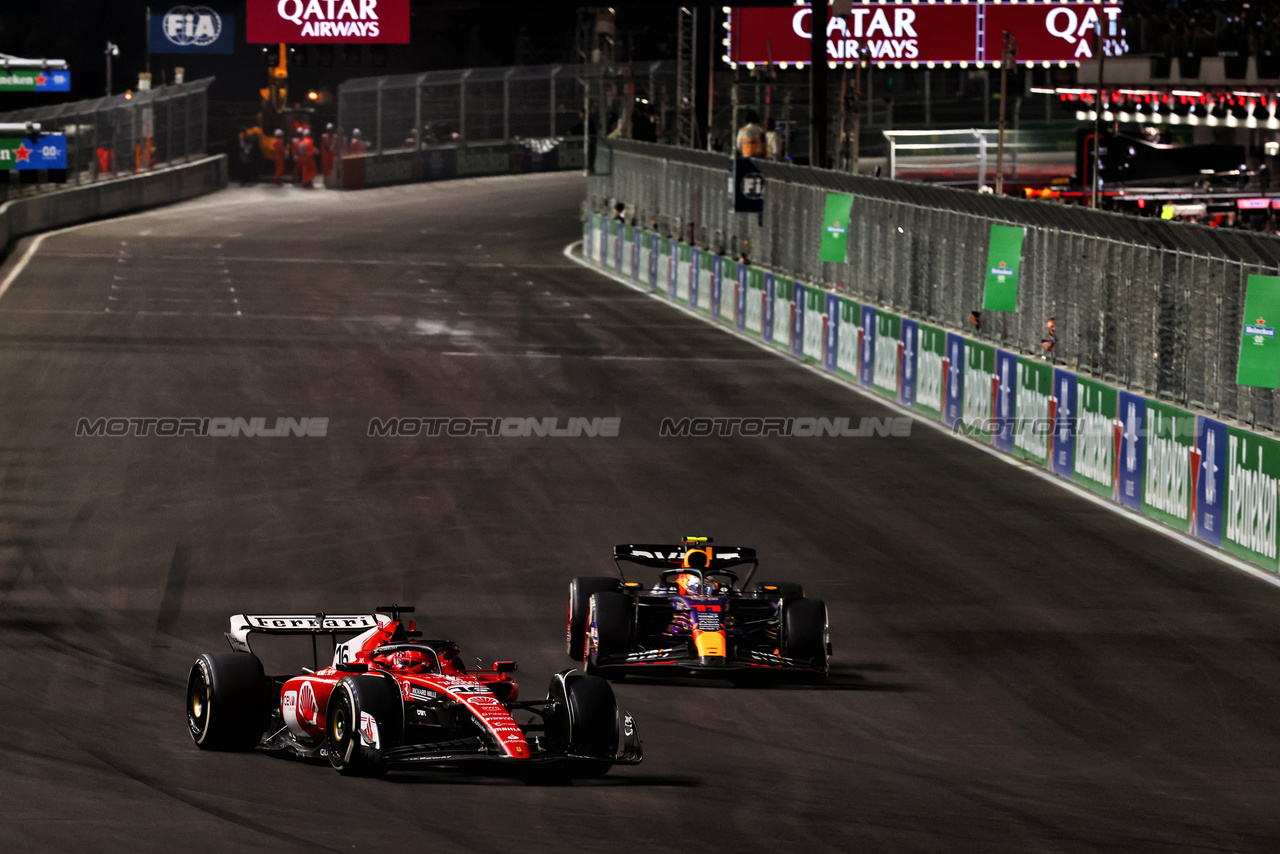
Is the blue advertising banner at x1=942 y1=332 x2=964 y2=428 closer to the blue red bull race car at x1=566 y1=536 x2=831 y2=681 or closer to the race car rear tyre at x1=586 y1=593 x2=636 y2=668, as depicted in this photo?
the blue red bull race car at x1=566 y1=536 x2=831 y2=681

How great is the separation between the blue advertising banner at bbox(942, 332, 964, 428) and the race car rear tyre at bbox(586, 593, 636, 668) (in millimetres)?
13809

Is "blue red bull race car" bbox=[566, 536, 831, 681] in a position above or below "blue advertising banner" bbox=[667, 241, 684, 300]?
below

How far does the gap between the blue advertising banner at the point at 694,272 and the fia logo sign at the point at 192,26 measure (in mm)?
44255

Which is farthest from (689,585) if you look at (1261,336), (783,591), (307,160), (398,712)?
(307,160)

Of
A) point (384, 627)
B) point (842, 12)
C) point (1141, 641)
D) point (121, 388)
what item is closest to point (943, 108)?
point (842, 12)

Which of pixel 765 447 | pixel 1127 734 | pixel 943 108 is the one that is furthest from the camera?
pixel 943 108

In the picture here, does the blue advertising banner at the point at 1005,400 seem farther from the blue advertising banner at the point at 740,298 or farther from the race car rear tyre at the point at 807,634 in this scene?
the blue advertising banner at the point at 740,298

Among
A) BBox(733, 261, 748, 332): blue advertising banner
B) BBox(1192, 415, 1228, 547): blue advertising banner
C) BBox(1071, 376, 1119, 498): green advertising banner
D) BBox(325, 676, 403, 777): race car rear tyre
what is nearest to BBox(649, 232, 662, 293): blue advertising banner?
BBox(733, 261, 748, 332): blue advertising banner

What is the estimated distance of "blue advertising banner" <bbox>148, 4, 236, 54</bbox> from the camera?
8031 cm

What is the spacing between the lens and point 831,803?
1138cm

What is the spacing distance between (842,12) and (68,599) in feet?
86.8

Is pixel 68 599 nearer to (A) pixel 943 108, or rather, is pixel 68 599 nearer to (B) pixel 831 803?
(B) pixel 831 803

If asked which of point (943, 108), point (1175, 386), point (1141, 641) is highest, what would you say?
point (943, 108)

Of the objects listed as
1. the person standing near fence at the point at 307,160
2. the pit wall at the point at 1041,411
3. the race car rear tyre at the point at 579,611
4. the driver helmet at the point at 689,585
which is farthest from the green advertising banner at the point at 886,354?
the person standing near fence at the point at 307,160
